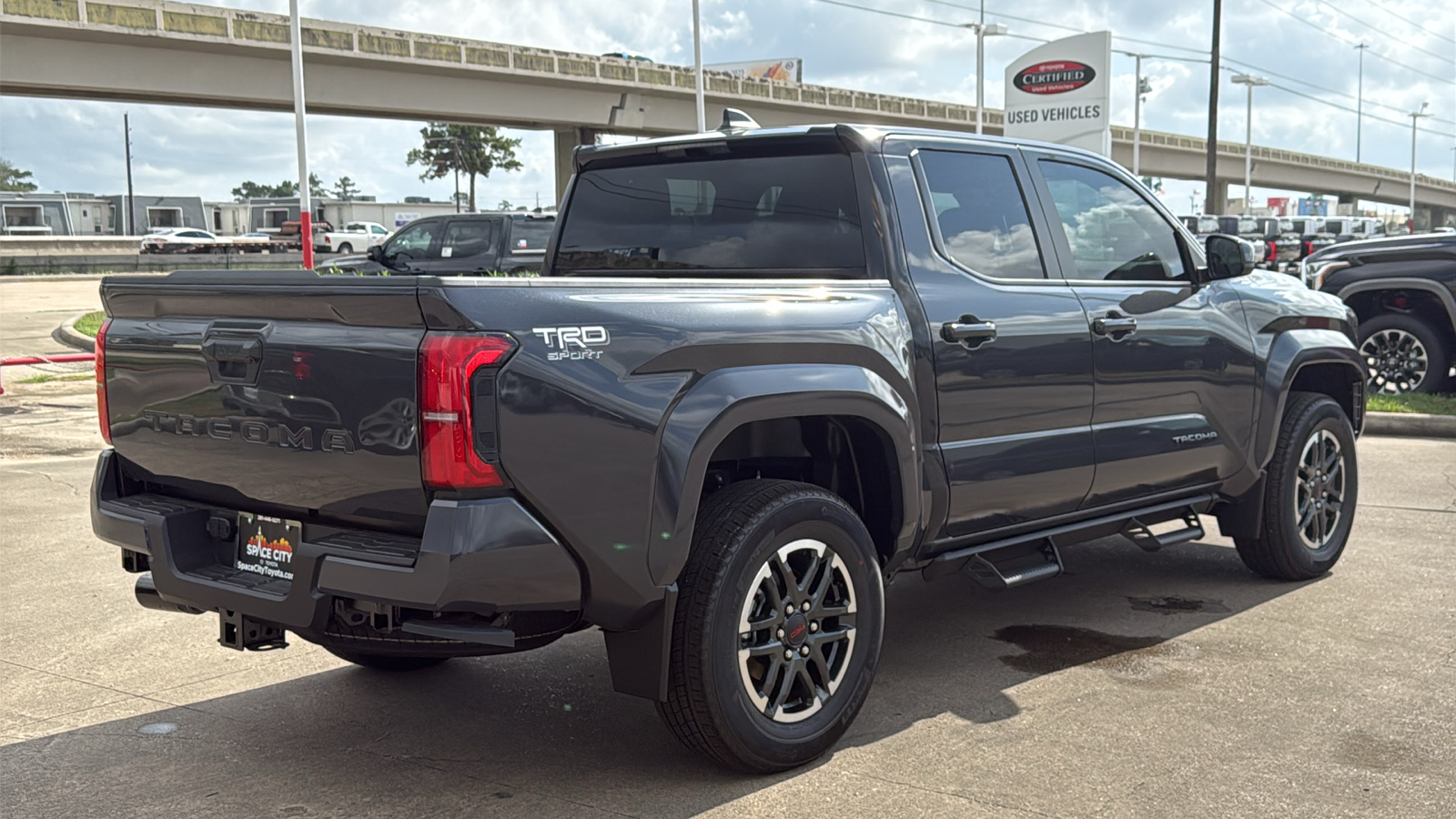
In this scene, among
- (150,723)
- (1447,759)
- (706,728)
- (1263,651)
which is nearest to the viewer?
(706,728)

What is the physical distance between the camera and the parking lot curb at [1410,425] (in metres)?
11.0

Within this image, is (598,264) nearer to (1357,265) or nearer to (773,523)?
(773,523)

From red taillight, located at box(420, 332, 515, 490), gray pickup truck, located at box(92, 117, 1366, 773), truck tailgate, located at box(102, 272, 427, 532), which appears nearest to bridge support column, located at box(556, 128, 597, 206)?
gray pickup truck, located at box(92, 117, 1366, 773)

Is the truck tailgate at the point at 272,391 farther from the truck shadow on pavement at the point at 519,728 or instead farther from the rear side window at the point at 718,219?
the rear side window at the point at 718,219

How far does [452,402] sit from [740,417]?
0.87 metres

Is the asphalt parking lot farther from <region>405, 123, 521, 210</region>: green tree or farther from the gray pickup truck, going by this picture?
<region>405, 123, 521, 210</region>: green tree

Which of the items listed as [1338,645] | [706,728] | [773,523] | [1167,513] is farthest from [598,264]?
[1338,645]

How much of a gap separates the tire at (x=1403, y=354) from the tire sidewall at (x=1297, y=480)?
19.5 ft

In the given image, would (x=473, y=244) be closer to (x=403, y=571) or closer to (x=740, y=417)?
(x=740, y=417)

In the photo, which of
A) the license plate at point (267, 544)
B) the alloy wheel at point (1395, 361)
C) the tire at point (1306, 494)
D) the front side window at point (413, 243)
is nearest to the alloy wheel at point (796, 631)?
the license plate at point (267, 544)

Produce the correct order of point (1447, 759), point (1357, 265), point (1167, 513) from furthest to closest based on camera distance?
point (1357, 265)
point (1167, 513)
point (1447, 759)

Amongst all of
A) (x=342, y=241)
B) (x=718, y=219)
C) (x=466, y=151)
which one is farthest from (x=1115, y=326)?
(x=466, y=151)

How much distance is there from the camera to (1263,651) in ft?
16.9

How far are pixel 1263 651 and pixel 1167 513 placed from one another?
770 mm
